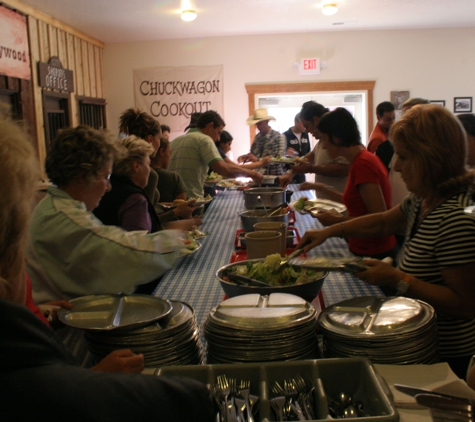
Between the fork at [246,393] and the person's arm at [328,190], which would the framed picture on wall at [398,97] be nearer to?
the person's arm at [328,190]

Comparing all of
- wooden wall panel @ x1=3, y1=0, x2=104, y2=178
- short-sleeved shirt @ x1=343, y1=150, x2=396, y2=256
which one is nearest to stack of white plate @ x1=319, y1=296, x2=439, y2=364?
short-sleeved shirt @ x1=343, y1=150, x2=396, y2=256

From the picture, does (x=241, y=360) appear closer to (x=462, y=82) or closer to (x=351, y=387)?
(x=351, y=387)

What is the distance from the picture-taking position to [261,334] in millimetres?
1013

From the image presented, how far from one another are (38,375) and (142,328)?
53 centimetres

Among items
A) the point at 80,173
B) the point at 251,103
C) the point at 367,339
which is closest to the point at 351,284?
the point at 367,339

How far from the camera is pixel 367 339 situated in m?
1.01

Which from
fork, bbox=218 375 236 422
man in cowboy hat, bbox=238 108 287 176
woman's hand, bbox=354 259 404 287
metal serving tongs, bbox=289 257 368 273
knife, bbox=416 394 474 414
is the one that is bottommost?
→ fork, bbox=218 375 236 422

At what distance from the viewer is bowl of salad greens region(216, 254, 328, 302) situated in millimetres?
1373

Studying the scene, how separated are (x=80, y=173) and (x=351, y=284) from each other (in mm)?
1098

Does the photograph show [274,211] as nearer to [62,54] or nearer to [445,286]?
[445,286]

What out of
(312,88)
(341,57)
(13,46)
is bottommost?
(312,88)

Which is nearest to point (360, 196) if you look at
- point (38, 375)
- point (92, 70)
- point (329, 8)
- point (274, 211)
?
point (274, 211)

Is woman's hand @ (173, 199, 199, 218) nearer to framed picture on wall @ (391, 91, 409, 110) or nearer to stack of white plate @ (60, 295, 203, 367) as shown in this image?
stack of white plate @ (60, 295, 203, 367)

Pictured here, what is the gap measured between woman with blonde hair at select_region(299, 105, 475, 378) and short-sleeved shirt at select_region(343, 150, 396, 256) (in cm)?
88
